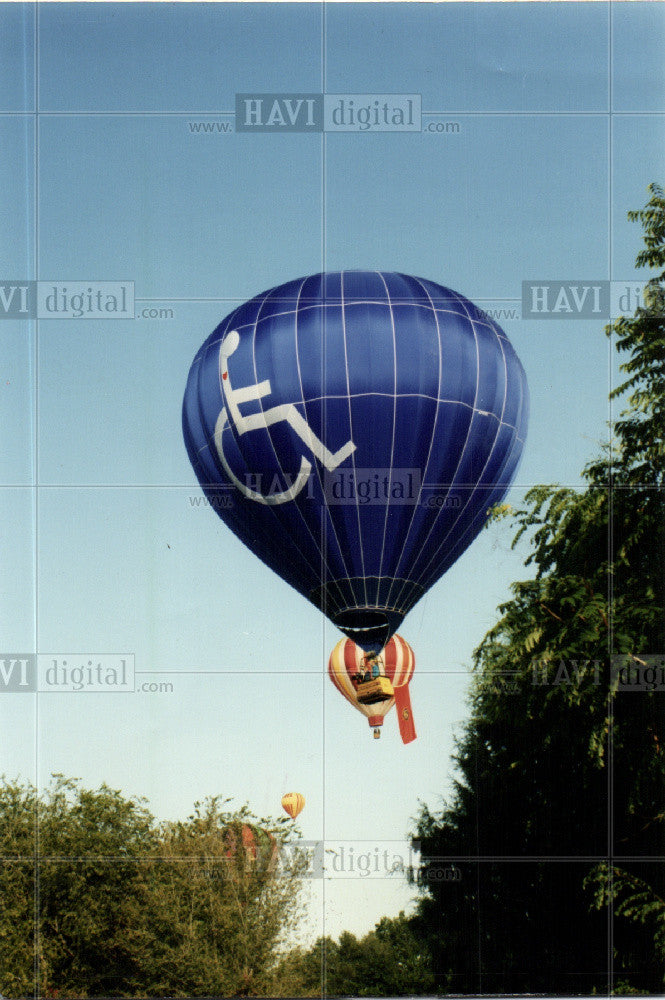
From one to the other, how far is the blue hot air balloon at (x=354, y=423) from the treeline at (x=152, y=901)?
75.5 inches

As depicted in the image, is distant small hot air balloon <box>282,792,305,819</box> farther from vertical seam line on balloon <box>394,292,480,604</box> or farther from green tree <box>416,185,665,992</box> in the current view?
vertical seam line on balloon <box>394,292,480,604</box>

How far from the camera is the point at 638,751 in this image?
8539 millimetres

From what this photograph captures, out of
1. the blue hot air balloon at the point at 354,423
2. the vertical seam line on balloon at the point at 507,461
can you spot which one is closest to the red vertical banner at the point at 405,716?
the blue hot air balloon at the point at 354,423

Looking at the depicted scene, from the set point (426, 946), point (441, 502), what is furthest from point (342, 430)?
point (426, 946)

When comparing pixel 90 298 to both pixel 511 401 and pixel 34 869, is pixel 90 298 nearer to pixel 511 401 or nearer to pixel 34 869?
pixel 511 401

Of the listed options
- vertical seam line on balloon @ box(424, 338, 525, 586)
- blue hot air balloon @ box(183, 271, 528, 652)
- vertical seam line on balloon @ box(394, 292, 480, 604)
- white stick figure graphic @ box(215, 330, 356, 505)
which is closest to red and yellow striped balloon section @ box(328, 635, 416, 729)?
blue hot air balloon @ box(183, 271, 528, 652)

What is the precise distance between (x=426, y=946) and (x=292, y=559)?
284 cm

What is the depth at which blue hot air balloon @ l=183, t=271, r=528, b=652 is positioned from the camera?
9.46 m

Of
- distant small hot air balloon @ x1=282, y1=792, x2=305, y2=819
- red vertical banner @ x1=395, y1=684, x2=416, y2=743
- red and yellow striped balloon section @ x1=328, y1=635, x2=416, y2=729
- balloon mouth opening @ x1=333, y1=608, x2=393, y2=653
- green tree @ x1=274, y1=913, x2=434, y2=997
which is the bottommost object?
green tree @ x1=274, y1=913, x2=434, y2=997

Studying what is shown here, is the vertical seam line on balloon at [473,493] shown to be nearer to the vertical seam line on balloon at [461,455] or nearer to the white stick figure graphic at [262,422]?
the vertical seam line on balloon at [461,455]

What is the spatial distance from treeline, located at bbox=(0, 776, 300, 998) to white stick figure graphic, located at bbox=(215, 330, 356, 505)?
2207 millimetres

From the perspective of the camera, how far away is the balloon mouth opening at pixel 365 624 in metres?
9.99

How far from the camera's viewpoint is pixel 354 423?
9586mm

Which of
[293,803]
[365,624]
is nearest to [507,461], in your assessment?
[365,624]
